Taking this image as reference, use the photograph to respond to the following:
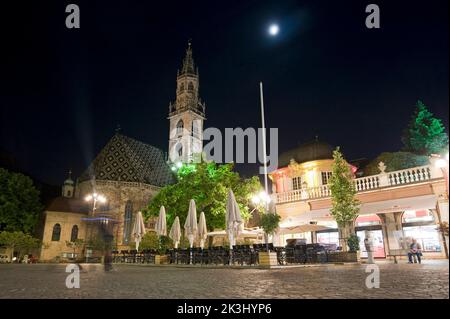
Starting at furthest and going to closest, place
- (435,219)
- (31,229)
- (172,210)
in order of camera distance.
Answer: (31,229) → (172,210) → (435,219)

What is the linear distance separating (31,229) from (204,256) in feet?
119

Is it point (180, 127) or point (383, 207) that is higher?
point (180, 127)

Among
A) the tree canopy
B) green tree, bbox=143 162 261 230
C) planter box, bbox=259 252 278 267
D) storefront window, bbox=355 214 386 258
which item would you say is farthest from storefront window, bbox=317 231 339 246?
planter box, bbox=259 252 278 267

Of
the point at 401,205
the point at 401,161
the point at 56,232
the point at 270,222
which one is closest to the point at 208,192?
the point at 270,222

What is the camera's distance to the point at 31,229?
44.2 meters

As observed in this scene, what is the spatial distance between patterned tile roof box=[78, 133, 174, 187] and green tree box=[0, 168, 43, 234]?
822cm

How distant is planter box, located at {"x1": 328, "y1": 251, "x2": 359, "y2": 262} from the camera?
1812 cm

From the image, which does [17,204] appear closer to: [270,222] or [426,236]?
[270,222]

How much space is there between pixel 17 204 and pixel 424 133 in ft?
165

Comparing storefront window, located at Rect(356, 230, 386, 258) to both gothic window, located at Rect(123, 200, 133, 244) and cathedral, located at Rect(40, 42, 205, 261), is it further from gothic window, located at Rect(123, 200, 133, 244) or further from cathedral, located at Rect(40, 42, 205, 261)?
gothic window, located at Rect(123, 200, 133, 244)

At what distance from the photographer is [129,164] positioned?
5456 centimetres

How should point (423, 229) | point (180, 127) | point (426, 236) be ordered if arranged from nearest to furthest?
point (426, 236) → point (423, 229) → point (180, 127)
